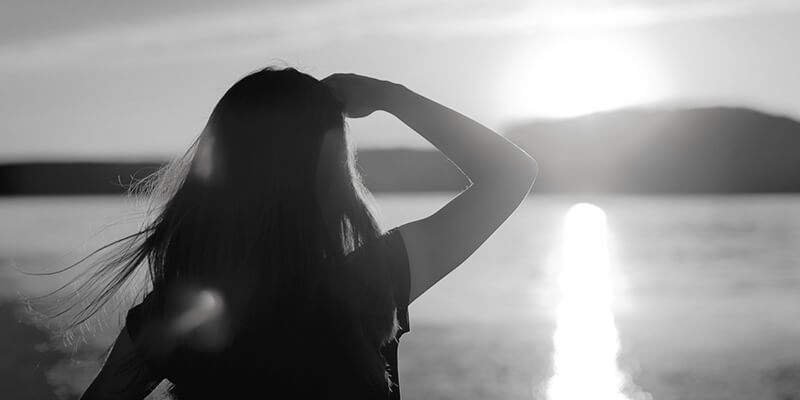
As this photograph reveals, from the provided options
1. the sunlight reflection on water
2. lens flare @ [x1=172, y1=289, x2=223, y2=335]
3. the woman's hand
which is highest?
the woman's hand

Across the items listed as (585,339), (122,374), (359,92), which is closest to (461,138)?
(359,92)

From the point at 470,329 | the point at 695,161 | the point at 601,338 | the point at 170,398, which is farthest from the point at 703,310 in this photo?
the point at 695,161

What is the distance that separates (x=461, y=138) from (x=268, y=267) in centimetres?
71

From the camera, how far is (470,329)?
1522cm

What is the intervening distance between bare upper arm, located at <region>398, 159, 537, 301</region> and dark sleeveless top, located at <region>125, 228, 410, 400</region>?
33mm

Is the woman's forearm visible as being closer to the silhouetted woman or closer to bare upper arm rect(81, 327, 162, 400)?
the silhouetted woman

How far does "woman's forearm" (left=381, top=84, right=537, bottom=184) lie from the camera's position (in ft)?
6.76

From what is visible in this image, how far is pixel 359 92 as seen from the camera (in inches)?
77.8

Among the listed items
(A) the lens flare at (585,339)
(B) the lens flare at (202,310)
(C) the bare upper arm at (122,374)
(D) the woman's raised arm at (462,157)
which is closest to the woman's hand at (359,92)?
(D) the woman's raised arm at (462,157)

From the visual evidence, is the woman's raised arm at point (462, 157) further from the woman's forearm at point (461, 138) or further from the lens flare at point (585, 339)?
the lens flare at point (585, 339)

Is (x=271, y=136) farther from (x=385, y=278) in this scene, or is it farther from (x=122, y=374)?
(x=122, y=374)

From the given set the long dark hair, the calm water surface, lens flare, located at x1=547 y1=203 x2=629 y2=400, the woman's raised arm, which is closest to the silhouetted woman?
the long dark hair

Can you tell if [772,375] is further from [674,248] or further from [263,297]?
[674,248]

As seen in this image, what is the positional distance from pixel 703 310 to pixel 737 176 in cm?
14242
